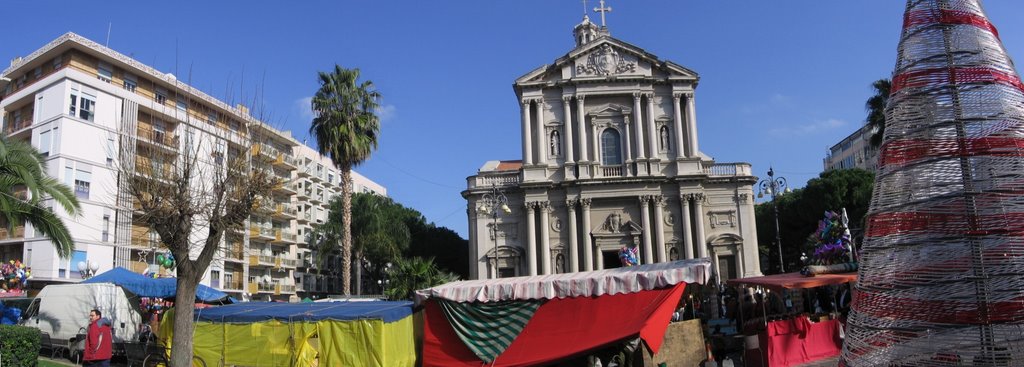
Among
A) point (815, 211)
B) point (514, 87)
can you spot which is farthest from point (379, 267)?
point (815, 211)

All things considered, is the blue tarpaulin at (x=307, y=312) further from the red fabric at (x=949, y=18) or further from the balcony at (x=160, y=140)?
the red fabric at (x=949, y=18)

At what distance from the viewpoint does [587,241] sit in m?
36.2

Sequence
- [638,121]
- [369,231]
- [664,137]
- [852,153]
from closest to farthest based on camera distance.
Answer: [638,121], [664,137], [369,231], [852,153]

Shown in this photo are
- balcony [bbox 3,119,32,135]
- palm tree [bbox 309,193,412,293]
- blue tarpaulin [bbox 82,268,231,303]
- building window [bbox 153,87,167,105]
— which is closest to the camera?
blue tarpaulin [bbox 82,268,231,303]

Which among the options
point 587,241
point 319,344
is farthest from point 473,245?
point 319,344

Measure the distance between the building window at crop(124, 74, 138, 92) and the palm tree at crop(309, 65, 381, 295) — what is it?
1426 centimetres

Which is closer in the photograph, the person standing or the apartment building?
the person standing

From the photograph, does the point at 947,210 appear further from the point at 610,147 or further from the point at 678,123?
the point at 610,147

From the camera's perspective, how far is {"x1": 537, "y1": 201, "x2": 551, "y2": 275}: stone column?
36.4m

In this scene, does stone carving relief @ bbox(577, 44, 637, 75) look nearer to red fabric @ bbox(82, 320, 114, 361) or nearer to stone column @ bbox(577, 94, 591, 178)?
stone column @ bbox(577, 94, 591, 178)

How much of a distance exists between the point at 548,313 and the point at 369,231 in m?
39.0

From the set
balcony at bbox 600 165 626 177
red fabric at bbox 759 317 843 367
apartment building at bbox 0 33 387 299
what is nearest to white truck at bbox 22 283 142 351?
apartment building at bbox 0 33 387 299

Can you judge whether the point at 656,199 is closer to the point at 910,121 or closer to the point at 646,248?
the point at 646,248

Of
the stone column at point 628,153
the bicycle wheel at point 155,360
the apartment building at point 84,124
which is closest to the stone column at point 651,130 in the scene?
the stone column at point 628,153
